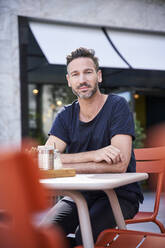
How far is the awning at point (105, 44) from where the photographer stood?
7.30m

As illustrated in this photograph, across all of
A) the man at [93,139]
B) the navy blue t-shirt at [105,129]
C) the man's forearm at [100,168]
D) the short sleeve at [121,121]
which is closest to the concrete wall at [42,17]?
the man at [93,139]

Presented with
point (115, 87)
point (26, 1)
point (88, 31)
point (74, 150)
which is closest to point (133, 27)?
point (88, 31)

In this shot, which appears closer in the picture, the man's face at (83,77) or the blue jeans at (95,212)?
the blue jeans at (95,212)

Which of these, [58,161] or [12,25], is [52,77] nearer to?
[12,25]

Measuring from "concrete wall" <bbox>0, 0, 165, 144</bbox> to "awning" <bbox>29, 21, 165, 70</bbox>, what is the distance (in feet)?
0.67

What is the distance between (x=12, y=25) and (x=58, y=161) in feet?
17.8

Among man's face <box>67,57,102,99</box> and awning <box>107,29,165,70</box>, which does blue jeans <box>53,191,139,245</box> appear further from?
awning <box>107,29,165,70</box>

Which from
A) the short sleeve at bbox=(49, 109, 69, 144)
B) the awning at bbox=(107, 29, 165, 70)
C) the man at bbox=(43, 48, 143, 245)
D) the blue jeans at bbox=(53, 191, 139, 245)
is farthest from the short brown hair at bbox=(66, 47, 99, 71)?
the awning at bbox=(107, 29, 165, 70)

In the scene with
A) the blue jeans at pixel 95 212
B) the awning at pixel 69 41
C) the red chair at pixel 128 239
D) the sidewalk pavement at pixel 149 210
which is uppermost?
the awning at pixel 69 41

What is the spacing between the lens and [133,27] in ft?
26.8

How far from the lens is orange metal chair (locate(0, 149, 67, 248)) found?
0.74 m

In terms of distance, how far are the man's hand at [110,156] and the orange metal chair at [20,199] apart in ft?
4.21

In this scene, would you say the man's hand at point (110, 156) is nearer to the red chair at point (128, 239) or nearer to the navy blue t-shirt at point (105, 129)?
the navy blue t-shirt at point (105, 129)

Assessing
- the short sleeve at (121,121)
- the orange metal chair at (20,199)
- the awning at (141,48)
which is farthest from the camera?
the awning at (141,48)
